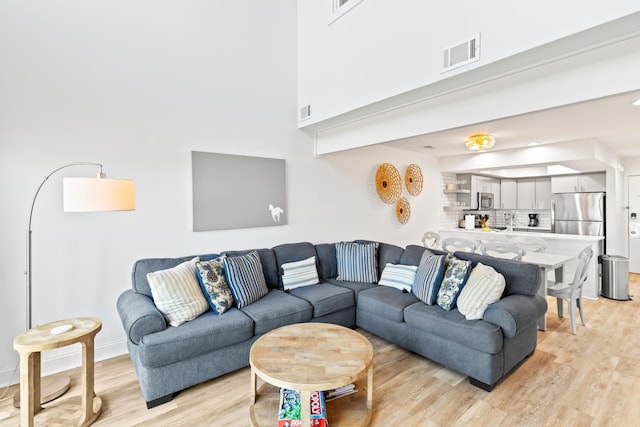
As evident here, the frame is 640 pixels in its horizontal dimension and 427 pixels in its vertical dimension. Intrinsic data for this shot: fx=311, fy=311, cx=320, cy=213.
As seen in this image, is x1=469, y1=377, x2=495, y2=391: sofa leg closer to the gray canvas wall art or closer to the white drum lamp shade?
the gray canvas wall art

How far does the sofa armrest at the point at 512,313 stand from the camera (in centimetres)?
237

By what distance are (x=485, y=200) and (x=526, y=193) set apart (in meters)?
1.06

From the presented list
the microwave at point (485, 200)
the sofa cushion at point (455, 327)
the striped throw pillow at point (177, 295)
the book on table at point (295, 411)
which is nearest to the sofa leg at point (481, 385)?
the sofa cushion at point (455, 327)

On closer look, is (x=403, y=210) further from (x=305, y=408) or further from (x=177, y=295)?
(x=305, y=408)

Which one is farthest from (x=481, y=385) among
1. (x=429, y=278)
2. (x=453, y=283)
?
(x=429, y=278)

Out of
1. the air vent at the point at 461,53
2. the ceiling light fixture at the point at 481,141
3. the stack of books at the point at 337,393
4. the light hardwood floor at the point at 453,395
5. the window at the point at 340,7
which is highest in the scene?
the window at the point at 340,7

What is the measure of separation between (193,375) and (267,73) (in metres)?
3.34

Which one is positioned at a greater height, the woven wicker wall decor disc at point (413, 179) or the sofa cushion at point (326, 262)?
the woven wicker wall decor disc at point (413, 179)

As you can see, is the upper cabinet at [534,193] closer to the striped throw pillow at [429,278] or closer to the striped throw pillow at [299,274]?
the striped throw pillow at [429,278]

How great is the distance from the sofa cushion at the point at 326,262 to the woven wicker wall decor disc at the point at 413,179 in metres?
2.44

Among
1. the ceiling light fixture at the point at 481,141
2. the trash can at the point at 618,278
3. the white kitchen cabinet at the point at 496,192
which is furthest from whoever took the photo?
the white kitchen cabinet at the point at 496,192

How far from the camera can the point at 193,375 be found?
2332 millimetres

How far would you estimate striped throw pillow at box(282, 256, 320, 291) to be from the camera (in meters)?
3.45

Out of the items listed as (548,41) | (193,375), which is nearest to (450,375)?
(193,375)
